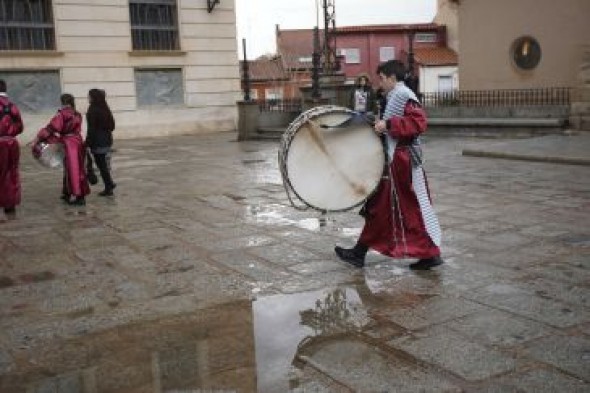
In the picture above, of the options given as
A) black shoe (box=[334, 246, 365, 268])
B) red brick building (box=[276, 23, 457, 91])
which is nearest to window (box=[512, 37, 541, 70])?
black shoe (box=[334, 246, 365, 268])

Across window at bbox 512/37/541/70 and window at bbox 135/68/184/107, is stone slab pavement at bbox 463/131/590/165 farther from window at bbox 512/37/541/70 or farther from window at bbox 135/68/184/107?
window at bbox 135/68/184/107

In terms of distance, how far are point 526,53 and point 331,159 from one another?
16374mm

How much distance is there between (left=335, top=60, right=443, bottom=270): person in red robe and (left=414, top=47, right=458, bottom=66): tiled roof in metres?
41.7

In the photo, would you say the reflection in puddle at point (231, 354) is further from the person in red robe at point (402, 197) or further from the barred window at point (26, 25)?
the barred window at point (26, 25)

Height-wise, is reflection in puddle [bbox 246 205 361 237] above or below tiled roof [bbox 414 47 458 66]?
below

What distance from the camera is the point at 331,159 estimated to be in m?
5.32

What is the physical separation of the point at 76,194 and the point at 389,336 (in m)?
6.23

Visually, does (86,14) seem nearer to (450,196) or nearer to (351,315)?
(450,196)

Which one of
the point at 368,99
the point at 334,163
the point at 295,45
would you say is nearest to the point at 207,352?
the point at 334,163

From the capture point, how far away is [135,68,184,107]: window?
71.3 ft

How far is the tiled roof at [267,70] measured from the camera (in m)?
51.0

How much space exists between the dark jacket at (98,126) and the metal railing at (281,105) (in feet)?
36.9

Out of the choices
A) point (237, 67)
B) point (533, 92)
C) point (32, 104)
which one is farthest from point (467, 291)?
point (237, 67)

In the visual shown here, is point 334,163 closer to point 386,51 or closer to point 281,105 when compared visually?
point 281,105
